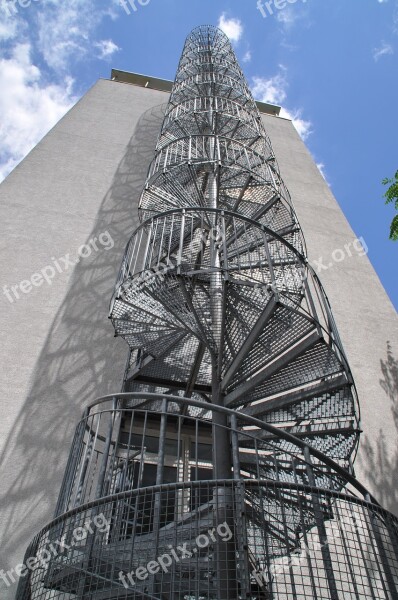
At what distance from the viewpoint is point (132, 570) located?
3.36 metres

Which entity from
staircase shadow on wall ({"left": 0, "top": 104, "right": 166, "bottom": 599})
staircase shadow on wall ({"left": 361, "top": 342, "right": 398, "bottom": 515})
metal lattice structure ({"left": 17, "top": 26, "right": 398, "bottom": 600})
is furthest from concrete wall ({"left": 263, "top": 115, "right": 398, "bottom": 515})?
staircase shadow on wall ({"left": 0, "top": 104, "right": 166, "bottom": 599})

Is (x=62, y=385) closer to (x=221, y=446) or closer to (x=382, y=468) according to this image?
(x=221, y=446)

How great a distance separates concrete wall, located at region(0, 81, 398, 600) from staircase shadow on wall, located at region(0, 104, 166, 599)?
0.04 ft

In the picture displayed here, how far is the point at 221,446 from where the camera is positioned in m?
4.43

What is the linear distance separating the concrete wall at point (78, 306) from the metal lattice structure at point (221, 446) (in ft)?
1.75

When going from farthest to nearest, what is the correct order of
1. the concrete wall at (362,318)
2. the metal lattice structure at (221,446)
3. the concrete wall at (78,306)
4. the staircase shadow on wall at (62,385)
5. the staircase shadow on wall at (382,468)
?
1. the concrete wall at (362,318)
2. the staircase shadow on wall at (382,468)
3. the concrete wall at (78,306)
4. the staircase shadow on wall at (62,385)
5. the metal lattice structure at (221,446)

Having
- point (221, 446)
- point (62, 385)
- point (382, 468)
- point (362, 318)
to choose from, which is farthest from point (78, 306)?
point (382, 468)

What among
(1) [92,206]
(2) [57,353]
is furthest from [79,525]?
(1) [92,206]

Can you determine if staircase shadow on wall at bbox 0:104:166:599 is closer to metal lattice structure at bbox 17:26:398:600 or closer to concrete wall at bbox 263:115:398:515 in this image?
metal lattice structure at bbox 17:26:398:600

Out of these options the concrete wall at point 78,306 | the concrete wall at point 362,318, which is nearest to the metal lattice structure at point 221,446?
the concrete wall at point 78,306

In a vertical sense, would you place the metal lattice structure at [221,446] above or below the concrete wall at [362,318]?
below

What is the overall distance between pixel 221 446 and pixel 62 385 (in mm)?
2810

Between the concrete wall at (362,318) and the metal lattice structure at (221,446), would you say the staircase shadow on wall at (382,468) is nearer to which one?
the concrete wall at (362,318)

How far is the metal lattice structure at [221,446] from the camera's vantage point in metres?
3.39
